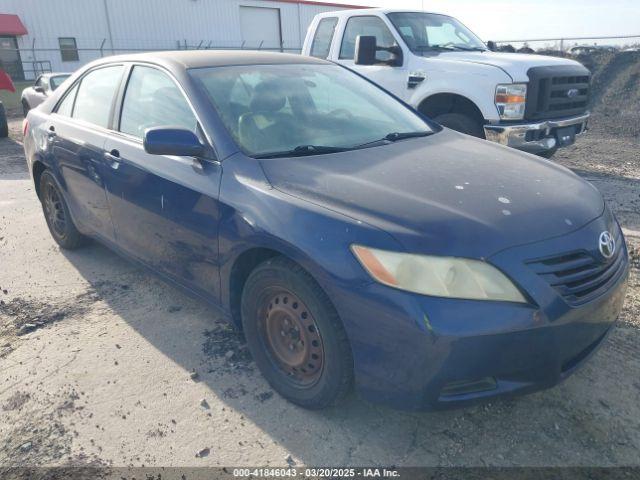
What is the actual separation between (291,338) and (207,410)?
1.92 ft

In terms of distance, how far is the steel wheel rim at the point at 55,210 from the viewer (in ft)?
15.0

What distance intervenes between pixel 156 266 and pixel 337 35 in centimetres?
515

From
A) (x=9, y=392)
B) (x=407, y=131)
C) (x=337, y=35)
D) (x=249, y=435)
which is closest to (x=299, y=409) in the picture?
(x=249, y=435)

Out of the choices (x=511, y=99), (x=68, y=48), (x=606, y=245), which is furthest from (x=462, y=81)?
(x=68, y=48)

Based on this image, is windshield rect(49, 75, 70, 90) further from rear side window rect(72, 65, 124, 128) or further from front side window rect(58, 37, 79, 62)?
front side window rect(58, 37, 79, 62)

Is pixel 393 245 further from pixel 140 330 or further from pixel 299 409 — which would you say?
pixel 140 330

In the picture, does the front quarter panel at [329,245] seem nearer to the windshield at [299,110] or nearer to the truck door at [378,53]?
the windshield at [299,110]

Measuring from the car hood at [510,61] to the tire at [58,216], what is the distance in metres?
4.55

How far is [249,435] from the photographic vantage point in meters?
2.47

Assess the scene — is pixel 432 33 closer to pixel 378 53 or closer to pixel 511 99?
pixel 378 53

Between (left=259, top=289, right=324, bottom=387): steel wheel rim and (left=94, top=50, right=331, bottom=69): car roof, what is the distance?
1605 millimetres

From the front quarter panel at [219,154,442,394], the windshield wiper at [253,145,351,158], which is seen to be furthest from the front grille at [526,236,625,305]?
the windshield wiper at [253,145,351,158]

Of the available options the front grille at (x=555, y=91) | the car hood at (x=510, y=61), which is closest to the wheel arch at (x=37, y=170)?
the car hood at (x=510, y=61)

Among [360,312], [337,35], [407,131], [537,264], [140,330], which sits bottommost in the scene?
[140,330]
